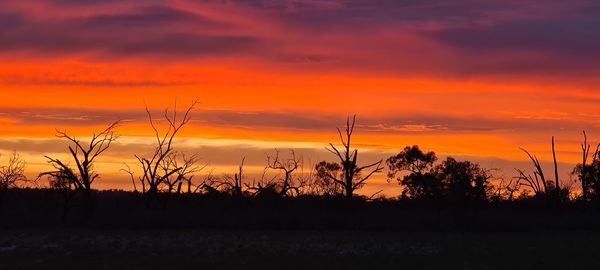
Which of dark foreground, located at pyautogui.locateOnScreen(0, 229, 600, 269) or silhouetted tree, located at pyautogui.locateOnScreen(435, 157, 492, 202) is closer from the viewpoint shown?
dark foreground, located at pyautogui.locateOnScreen(0, 229, 600, 269)

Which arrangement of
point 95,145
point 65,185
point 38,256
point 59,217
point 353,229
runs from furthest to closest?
point 65,185, point 95,145, point 59,217, point 353,229, point 38,256

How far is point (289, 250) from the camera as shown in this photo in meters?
36.8

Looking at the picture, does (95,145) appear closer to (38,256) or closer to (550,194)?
(38,256)

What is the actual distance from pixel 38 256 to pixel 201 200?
30721mm

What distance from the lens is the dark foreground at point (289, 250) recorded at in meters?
33.0

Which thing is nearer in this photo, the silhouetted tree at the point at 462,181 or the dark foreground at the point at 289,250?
the dark foreground at the point at 289,250

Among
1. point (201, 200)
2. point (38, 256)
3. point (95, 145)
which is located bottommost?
point (38, 256)

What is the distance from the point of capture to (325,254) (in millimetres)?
35531

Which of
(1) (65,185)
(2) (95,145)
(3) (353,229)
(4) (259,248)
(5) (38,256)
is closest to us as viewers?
(5) (38,256)

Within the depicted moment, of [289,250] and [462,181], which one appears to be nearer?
[289,250]

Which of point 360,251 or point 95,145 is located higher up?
point 95,145

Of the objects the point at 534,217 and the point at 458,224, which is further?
the point at 534,217

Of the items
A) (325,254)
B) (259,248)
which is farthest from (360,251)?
(259,248)

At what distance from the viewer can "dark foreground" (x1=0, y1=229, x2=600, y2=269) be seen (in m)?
33.0
